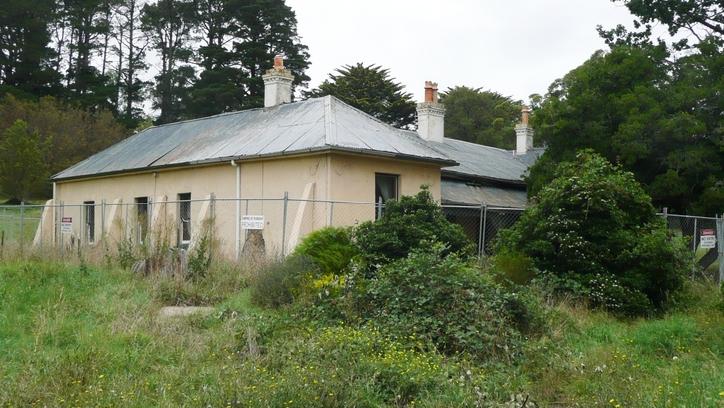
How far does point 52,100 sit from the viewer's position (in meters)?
37.3

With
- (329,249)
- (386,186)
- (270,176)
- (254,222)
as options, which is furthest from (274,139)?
(329,249)

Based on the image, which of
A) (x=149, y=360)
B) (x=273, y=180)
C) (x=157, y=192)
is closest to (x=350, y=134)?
(x=273, y=180)

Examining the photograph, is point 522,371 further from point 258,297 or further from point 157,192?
point 157,192

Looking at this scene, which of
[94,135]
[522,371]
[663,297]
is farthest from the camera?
[94,135]

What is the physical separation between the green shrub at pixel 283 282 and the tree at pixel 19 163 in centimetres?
1964

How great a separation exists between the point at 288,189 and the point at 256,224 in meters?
4.48

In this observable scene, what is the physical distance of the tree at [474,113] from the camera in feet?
166

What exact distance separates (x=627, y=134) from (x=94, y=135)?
25906 mm

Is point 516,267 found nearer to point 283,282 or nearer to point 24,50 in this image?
point 283,282

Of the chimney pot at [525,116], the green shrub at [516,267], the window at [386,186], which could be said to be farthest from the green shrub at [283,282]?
the chimney pot at [525,116]

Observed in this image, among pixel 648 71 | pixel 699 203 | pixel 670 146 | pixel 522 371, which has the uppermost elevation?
pixel 648 71

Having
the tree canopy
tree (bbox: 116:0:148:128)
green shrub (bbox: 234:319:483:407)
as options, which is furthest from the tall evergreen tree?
green shrub (bbox: 234:319:483:407)

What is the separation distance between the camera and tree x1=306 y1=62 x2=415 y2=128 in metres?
43.4

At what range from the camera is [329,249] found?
1146cm
